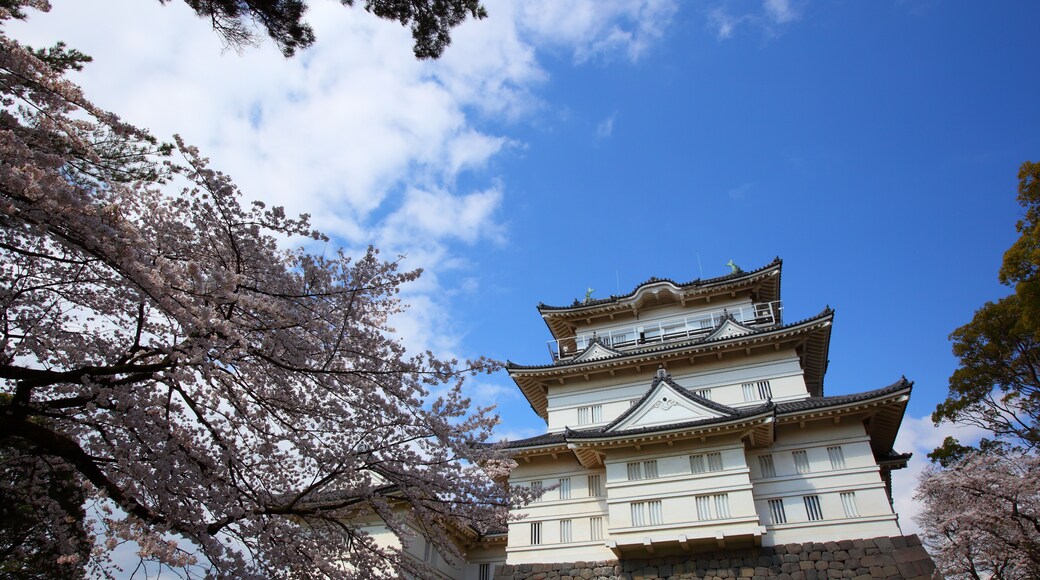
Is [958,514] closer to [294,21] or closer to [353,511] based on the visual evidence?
[353,511]

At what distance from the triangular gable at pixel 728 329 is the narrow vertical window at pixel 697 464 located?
4.93m

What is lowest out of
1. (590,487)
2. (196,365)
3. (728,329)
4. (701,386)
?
(196,365)

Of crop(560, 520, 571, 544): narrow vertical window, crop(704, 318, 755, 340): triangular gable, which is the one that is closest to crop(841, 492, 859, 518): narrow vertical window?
crop(704, 318, 755, 340): triangular gable

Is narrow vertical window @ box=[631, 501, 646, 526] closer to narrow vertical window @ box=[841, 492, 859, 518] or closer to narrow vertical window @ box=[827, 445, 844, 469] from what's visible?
narrow vertical window @ box=[841, 492, 859, 518]

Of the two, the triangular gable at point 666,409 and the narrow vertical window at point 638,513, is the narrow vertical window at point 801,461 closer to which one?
the triangular gable at point 666,409

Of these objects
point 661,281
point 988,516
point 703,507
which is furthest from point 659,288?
point 988,516

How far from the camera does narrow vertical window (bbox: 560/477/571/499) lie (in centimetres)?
1916

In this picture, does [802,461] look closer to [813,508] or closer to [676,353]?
[813,508]

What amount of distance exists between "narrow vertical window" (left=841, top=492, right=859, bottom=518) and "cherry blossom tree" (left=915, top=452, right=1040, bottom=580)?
2.35m

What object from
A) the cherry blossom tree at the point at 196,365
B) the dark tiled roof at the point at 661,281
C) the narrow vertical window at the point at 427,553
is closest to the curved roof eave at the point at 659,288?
the dark tiled roof at the point at 661,281

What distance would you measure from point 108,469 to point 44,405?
3.46 ft

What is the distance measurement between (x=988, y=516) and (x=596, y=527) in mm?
10635

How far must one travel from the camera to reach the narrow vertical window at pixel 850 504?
53.3ft

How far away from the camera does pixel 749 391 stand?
66.6ft
